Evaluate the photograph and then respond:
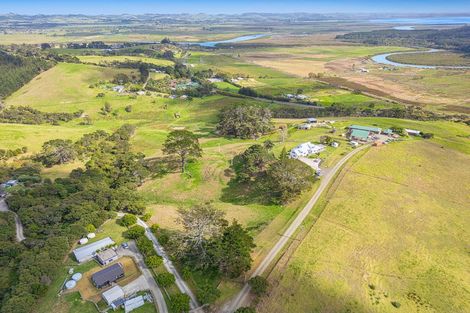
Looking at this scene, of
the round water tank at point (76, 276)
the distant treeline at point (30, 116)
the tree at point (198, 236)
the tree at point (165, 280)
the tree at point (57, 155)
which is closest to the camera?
the tree at point (165, 280)

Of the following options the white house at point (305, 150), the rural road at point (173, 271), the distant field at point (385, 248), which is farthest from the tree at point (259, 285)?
the white house at point (305, 150)


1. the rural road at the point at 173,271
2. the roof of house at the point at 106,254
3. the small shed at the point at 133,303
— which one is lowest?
the rural road at the point at 173,271

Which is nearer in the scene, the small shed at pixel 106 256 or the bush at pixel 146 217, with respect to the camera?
the small shed at pixel 106 256

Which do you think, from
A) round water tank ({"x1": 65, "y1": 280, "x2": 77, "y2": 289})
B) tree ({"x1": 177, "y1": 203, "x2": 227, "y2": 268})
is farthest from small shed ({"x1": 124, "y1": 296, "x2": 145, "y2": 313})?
round water tank ({"x1": 65, "y1": 280, "x2": 77, "y2": 289})

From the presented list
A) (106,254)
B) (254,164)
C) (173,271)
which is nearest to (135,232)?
(106,254)

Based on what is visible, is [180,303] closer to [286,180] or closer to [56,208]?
[286,180]

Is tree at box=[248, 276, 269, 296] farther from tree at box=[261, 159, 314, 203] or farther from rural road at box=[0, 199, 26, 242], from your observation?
rural road at box=[0, 199, 26, 242]

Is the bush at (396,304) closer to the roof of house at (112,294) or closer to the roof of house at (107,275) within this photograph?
the roof of house at (112,294)
